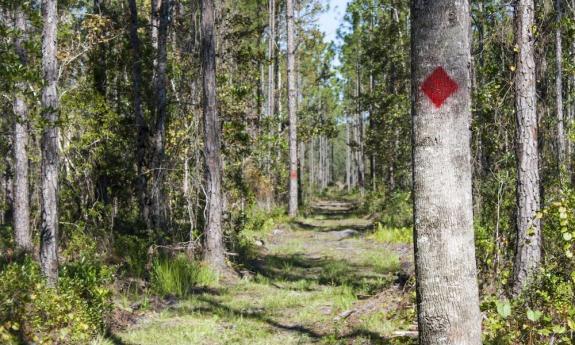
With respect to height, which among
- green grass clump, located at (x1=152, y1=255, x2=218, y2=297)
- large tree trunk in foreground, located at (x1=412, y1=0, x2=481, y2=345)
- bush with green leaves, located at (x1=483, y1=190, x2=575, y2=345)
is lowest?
green grass clump, located at (x1=152, y1=255, x2=218, y2=297)

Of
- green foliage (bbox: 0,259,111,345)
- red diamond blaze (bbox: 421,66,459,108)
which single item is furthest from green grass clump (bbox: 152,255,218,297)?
red diamond blaze (bbox: 421,66,459,108)

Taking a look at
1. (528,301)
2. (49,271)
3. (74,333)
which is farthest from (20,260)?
(528,301)

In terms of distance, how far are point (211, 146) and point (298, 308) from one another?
347 cm

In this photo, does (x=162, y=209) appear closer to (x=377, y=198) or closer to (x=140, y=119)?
(x=140, y=119)

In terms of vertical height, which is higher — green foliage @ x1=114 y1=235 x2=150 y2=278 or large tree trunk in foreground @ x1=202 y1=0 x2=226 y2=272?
large tree trunk in foreground @ x1=202 y1=0 x2=226 y2=272

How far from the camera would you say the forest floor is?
6.71m

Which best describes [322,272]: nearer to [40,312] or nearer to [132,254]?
[132,254]

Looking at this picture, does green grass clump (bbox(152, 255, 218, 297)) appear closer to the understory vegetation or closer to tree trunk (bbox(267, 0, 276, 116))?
the understory vegetation

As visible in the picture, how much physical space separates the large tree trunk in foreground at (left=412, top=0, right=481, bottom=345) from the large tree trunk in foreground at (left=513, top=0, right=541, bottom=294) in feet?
11.1

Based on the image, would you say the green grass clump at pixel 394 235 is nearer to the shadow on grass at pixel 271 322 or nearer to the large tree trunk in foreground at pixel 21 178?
the shadow on grass at pixel 271 322

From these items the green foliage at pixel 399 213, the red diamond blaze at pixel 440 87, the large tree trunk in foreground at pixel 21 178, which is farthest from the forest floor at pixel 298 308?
the large tree trunk in foreground at pixel 21 178

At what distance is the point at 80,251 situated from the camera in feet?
34.8

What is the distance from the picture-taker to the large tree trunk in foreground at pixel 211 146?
10.3 m

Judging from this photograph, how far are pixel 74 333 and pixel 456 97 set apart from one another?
465 cm
